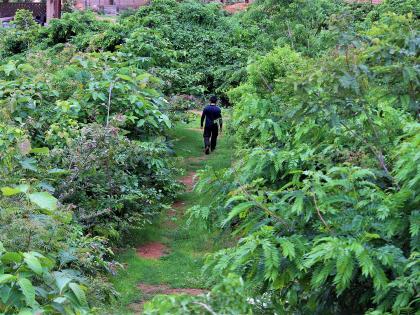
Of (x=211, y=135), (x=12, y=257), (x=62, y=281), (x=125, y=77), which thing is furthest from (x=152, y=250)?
(x=211, y=135)

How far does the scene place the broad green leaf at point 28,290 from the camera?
5.74m

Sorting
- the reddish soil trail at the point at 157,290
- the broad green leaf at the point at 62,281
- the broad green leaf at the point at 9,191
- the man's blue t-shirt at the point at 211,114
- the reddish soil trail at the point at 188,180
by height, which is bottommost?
the reddish soil trail at the point at 188,180

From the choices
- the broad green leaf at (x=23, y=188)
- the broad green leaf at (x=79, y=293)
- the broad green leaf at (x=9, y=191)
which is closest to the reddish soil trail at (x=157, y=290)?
the broad green leaf at (x=23, y=188)

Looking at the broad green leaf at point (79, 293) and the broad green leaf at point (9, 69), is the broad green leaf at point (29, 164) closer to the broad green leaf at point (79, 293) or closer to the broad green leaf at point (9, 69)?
the broad green leaf at point (79, 293)

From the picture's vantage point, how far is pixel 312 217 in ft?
17.7

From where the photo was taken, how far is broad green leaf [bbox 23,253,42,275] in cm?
607

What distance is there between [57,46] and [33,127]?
11.9 metres

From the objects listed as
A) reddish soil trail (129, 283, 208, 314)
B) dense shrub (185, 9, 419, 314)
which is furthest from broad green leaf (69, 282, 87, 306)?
reddish soil trail (129, 283, 208, 314)

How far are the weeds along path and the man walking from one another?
5.81 ft

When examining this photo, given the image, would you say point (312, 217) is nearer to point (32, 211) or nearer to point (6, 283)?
point (6, 283)

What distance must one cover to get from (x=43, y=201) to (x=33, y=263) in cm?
140

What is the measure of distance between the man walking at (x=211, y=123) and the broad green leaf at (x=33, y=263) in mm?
8867

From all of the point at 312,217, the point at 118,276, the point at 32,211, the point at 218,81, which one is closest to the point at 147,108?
the point at 118,276

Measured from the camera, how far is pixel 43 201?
7.41 m
